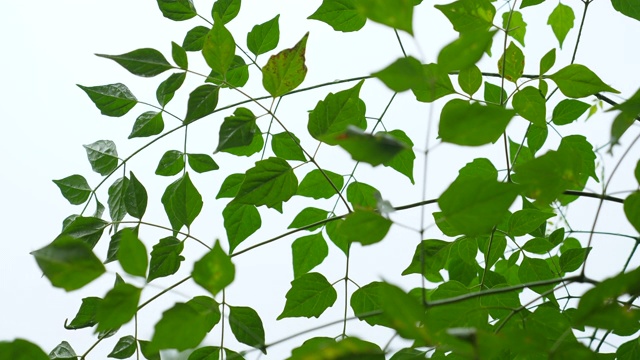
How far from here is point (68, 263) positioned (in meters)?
0.31

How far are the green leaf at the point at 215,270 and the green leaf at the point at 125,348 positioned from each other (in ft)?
0.81

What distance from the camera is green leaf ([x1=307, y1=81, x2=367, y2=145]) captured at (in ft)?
1.50

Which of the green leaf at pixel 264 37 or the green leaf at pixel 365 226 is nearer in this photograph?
the green leaf at pixel 365 226

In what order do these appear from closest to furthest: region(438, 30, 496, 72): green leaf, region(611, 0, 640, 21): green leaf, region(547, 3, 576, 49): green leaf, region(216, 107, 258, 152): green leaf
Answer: region(438, 30, 496, 72): green leaf
region(216, 107, 258, 152): green leaf
region(611, 0, 640, 21): green leaf
region(547, 3, 576, 49): green leaf

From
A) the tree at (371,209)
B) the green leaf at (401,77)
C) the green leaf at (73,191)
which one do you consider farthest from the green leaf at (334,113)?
the green leaf at (73,191)

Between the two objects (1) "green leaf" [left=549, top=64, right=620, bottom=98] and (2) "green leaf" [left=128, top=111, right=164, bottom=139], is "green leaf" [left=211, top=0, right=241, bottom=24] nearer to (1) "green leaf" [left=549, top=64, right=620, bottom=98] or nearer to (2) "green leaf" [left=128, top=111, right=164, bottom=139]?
(2) "green leaf" [left=128, top=111, right=164, bottom=139]

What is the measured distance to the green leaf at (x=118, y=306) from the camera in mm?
304

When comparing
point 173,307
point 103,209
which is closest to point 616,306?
point 173,307

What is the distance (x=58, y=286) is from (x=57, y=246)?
19 mm

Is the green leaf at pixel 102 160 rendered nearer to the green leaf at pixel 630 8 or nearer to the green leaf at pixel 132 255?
the green leaf at pixel 132 255

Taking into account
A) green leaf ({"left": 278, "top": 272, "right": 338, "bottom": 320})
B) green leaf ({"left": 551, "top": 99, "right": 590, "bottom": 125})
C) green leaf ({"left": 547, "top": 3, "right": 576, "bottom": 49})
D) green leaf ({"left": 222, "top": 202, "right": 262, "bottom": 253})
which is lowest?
green leaf ({"left": 278, "top": 272, "right": 338, "bottom": 320})

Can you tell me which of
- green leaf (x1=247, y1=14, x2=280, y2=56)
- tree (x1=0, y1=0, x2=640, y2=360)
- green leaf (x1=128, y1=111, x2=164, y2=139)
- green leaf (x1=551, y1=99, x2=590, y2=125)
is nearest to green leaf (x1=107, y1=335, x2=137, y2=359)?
tree (x1=0, y1=0, x2=640, y2=360)

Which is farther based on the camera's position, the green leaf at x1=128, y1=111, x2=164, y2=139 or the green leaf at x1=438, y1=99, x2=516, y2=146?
the green leaf at x1=128, y1=111, x2=164, y2=139

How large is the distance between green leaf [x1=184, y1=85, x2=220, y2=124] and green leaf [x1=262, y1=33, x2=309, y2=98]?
0.12 feet
